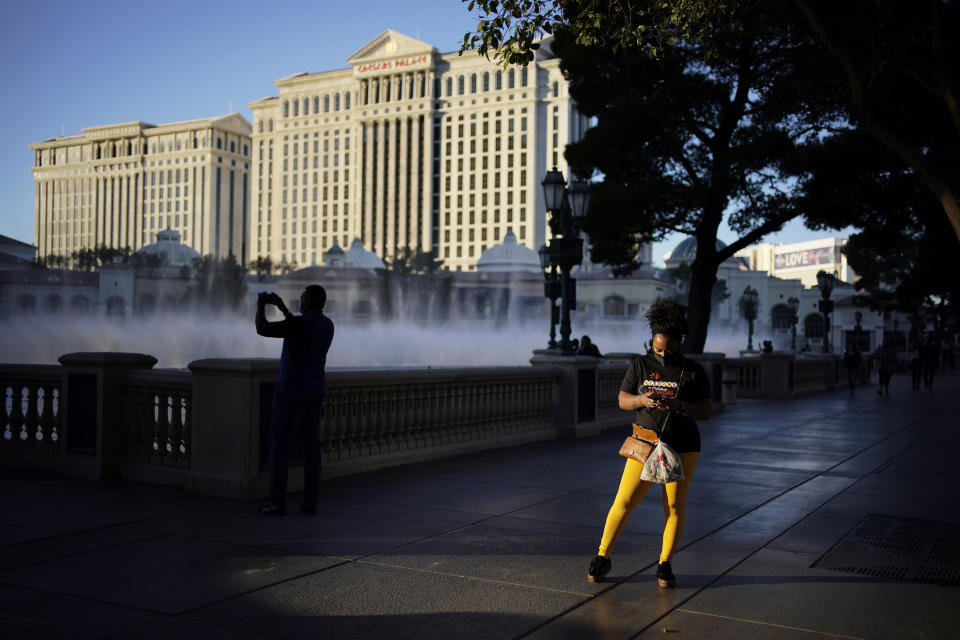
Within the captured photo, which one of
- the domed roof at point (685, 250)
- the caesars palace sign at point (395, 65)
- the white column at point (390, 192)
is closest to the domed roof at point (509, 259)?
the domed roof at point (685, 250)

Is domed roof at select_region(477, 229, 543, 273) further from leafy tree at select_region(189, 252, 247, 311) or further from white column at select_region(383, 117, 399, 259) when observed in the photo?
white column at select_region(383, 117, 399, 259)

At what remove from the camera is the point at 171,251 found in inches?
4471

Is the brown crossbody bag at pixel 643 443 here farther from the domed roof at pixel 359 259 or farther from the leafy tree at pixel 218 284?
the domed roof at pixel 359 259

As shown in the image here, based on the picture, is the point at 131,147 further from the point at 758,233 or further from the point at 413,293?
the point at 758,233

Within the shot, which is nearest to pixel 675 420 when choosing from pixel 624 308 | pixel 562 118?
pixel 624 308

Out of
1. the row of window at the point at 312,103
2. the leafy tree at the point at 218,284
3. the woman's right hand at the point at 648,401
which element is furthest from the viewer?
the row of window at the point at 312,103

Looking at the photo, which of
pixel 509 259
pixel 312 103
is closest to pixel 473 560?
pixel 509 259

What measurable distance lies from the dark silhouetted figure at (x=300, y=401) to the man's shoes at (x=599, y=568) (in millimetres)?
2687

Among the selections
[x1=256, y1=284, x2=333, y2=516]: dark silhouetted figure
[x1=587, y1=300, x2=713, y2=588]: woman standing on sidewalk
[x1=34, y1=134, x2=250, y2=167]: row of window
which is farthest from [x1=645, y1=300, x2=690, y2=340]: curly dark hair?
[x1=34, y1=134, x2=250, y2=167]: row of window

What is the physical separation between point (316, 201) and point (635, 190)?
Answer: 13439cm

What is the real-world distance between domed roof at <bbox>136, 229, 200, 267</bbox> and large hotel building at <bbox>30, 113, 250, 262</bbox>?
5155cm

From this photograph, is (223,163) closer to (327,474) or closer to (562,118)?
(562,118)

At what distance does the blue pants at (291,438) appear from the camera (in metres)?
6.85

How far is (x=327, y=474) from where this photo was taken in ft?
28.4
